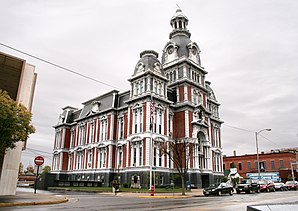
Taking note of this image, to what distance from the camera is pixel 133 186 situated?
136 ft

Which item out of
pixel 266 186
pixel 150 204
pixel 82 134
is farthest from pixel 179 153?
pixel 82 134

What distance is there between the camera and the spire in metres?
59.8

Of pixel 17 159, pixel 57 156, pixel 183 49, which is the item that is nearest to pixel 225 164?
pixel 183 49

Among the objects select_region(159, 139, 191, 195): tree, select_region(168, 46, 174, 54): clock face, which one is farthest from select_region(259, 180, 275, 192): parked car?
select_region(168, 46, 174, 54): clock face

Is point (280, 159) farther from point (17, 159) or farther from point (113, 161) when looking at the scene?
point (17, 159)

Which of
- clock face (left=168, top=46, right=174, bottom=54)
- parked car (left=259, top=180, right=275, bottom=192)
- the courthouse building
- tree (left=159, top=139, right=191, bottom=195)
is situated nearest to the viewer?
tree (left=159, top=139, right=191, bottom=195)

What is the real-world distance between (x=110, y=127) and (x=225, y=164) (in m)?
46.7

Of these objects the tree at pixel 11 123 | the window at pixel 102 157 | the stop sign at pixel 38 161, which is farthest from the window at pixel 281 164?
the tree at pixel 11 123

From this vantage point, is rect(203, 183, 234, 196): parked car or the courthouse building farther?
the courthouse building

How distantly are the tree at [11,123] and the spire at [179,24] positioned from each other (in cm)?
4642

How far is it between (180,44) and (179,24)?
23.9 feet

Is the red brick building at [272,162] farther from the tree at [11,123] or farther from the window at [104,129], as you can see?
the tree at [11,123]

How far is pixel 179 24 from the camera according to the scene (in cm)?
6125

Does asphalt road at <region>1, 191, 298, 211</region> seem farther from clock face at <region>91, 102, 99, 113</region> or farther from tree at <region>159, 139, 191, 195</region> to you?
clock face at <region>91, 102, 99, 113</region>
